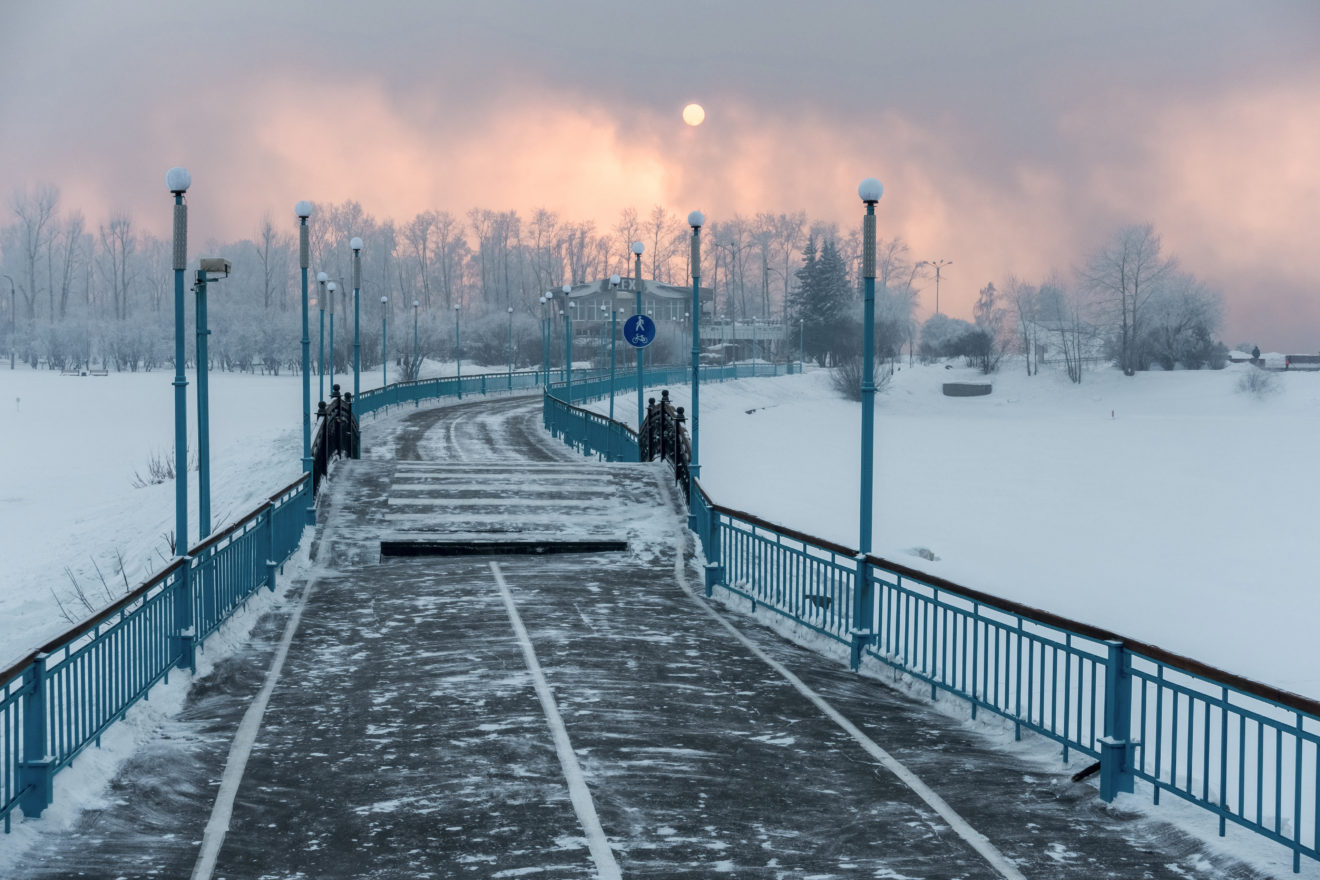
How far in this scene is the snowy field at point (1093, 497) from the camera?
91.2 feet

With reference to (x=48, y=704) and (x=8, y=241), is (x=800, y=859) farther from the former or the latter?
(x=8, y=241)

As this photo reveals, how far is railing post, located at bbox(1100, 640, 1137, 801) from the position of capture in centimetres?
876

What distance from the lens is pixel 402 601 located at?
16.9 metres

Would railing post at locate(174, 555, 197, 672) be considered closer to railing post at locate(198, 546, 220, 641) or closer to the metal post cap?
railing post at locate(198, 546, 220, 641)

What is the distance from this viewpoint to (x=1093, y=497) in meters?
47.2

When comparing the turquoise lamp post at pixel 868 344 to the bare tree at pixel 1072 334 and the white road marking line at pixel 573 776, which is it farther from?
the bare tree at pixel 1072 334

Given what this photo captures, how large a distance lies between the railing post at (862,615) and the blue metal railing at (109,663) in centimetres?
671

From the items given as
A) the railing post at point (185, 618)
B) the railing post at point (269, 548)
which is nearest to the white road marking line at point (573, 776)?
the railing post at point (185, 618)

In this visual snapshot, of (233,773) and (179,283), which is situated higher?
(179,283)

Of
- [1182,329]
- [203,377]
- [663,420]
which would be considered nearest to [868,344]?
[203,377]

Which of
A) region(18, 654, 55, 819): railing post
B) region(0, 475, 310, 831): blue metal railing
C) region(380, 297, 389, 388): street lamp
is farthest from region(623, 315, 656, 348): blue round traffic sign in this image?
region(380, 297, 389, 388): street lamp

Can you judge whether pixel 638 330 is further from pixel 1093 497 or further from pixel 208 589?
pixel 1093 497

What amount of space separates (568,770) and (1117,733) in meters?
3.87

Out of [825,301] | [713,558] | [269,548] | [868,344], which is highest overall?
[825,301]
